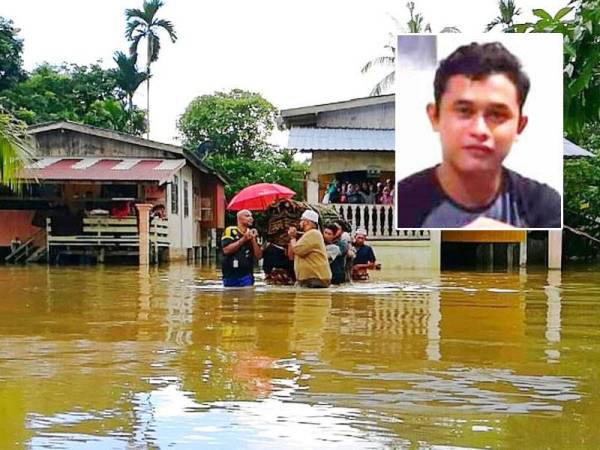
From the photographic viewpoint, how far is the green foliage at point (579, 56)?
300 cm

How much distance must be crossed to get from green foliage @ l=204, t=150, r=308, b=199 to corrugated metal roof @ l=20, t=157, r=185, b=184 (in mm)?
13020

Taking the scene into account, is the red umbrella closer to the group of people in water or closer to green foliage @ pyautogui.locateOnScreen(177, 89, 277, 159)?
the group of people in water

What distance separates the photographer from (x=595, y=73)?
→ 3102 millimetres

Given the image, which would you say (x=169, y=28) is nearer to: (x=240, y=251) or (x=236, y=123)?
(x=236, y=123)

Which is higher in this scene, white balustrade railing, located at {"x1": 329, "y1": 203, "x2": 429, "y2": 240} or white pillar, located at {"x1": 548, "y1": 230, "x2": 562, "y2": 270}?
white balustrade railing, located at {"x1": 329, "y1": 203, "x2": 429, "y2": 240}

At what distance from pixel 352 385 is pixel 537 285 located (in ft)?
33.4

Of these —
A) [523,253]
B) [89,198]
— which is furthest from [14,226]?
[523,253]

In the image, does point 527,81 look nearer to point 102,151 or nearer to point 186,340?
point 186,340

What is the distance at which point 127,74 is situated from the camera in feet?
142

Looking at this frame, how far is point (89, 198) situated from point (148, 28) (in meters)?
20.2

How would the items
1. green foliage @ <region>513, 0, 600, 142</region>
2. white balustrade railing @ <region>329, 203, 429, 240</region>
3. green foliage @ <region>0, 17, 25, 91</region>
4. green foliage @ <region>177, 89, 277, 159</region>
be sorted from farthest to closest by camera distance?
1. green foliage @ <region>177, 89, 277, 159</region>
2. green foliage @ <region>0, 17, 25, 91</region>
3. white balustrade railing @ <region>329, 203, 429, 240</region>
4. green foliage @ <region>513, 0, 600, 142</region>

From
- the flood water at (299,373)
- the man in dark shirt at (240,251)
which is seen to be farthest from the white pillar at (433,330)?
the man in dark shirt at (240,251)

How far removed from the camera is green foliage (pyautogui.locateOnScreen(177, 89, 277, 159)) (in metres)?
45.9

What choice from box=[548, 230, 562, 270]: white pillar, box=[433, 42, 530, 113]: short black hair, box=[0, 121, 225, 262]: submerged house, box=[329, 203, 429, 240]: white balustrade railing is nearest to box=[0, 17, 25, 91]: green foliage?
box=[0, 121, 225, 262]: submerged house
